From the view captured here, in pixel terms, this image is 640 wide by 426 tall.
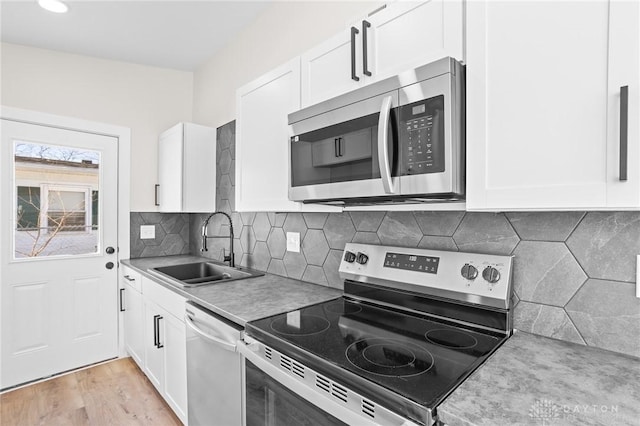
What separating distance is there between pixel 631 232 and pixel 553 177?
36 centimetres

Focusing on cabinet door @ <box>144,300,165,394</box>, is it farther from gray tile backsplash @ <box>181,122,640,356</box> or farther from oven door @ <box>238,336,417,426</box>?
gray tile backsplash @ <box>181,122,640,356</box>

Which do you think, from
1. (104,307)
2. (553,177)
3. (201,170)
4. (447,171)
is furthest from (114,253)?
(553,177)

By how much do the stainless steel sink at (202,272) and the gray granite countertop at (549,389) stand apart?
1.54 m

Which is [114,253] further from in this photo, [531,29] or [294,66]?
[531,29]

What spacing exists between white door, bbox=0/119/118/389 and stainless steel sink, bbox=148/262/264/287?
0.81 metres

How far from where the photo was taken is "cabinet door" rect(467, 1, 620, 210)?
2.44 ft

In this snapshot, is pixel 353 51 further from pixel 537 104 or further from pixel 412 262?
pixel 412 262

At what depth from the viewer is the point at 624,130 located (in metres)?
0.69

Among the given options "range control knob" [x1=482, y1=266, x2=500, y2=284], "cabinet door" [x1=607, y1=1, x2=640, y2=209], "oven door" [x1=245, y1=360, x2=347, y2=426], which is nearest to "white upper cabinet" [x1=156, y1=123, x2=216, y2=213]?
"oven door" [x1=245, y1=360, x2=347, y2=426]

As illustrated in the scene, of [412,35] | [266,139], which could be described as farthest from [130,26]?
[412,35]

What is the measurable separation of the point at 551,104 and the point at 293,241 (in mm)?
1496

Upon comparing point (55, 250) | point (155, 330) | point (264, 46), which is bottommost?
point (155, 330)

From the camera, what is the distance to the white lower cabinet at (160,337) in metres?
1.83

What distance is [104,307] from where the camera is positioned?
9.43 feet
